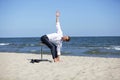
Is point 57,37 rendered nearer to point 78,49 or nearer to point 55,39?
point 55,39

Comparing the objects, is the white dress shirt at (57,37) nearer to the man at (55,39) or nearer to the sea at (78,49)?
the man at (55,39)

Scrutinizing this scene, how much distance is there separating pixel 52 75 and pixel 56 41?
A: 2506 mm

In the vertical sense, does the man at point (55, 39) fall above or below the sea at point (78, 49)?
above

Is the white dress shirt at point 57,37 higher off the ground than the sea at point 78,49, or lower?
higher

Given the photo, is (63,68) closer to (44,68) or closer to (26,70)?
(44,68)

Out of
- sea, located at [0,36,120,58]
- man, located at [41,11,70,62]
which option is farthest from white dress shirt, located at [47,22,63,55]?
sea, located at [0,36,120,58]

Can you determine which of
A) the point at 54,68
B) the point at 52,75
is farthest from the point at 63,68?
the point at 52,75

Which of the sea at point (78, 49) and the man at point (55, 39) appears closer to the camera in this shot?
the man at point (55, 39)

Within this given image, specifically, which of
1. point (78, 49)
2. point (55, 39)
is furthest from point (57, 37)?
point (78, 49)

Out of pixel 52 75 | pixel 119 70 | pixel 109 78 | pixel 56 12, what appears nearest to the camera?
pixel 109 78

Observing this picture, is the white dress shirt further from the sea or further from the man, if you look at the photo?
the sea

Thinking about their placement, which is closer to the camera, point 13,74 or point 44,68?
point 13,74

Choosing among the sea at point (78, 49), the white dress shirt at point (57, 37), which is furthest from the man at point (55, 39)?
the sea at point (78, 49)

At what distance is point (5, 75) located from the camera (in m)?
7.46
